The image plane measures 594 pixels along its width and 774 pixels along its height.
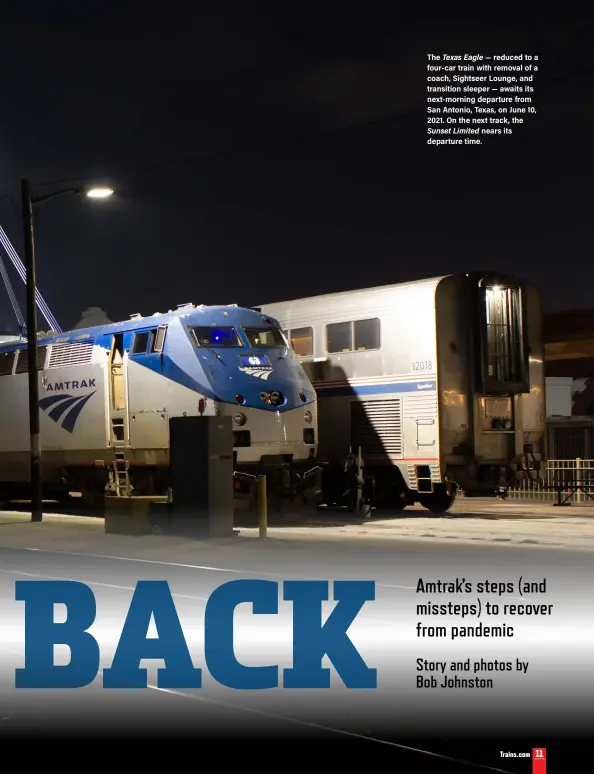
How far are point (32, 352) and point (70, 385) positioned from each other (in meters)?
1.10

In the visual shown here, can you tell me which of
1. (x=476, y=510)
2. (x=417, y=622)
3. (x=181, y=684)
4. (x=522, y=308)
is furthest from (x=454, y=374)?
(x=181, y=684)

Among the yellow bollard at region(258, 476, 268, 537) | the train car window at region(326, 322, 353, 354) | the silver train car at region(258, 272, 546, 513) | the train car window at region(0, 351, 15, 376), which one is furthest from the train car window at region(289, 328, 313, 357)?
the train car window at region(0, 351, 15, 376)

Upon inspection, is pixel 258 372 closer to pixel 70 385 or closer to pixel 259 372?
pixel 259 372

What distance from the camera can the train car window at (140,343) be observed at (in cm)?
2409

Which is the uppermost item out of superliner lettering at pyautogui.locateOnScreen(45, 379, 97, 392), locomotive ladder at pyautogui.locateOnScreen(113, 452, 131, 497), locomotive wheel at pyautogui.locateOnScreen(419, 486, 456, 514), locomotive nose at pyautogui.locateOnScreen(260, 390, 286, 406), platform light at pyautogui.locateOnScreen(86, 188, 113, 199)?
platform light at pyautogui.locateOnScreen(86, 188, 113, 199)

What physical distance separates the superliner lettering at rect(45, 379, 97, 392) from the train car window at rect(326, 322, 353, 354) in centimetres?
503

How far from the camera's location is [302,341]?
2662cm

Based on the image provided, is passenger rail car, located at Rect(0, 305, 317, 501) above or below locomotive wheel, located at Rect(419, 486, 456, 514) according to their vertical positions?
above

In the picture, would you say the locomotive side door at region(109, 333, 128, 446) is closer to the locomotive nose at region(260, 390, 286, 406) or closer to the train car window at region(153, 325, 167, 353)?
the train car window at region(153, 325, 167, 353)

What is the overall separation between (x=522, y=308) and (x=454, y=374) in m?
2.36

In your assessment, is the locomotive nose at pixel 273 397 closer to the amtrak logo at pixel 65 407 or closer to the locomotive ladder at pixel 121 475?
the locomotive ladder at pixel 121 475

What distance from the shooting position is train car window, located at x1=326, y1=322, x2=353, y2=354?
2552 cm

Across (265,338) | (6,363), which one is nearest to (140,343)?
(265,338)

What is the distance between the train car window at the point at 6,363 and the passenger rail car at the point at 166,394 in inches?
106
